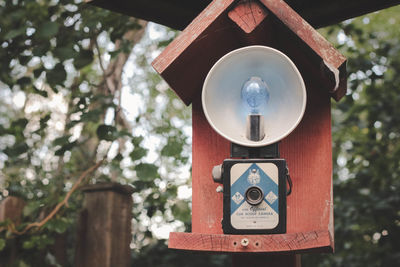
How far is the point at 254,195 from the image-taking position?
5.10 ft

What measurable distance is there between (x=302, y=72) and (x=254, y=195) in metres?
0.56

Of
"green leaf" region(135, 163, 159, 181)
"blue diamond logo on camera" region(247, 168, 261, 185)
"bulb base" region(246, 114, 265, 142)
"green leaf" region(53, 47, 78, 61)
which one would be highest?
"green leaf" region(53, 47, 78, 61)

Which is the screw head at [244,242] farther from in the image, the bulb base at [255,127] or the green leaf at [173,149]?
the green leaf at [173,149]

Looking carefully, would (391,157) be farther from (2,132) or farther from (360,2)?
(2,132)

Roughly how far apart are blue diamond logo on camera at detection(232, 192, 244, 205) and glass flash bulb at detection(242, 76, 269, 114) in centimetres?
30

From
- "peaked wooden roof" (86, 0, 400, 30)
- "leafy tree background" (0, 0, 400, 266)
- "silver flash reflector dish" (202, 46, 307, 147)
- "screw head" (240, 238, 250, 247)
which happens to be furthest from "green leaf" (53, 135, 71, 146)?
"screw head" (240, 238, 250, 247)

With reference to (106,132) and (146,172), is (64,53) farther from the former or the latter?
(146,172)

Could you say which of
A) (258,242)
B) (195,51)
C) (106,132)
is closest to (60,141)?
(106,132)

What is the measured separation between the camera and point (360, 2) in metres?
2.02

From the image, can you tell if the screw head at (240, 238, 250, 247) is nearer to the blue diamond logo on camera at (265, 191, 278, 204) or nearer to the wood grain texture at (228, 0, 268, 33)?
the blue diamond logo on camera at (265, 191, 278, 204)

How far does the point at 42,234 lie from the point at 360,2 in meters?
1.93

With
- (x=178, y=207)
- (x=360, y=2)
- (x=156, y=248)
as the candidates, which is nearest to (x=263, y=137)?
(x=360, y=2)

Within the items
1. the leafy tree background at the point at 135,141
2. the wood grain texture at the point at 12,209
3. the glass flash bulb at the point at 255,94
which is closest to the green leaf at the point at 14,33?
the leafy tree background at the point at 135,141

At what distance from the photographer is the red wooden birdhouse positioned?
1596mm
